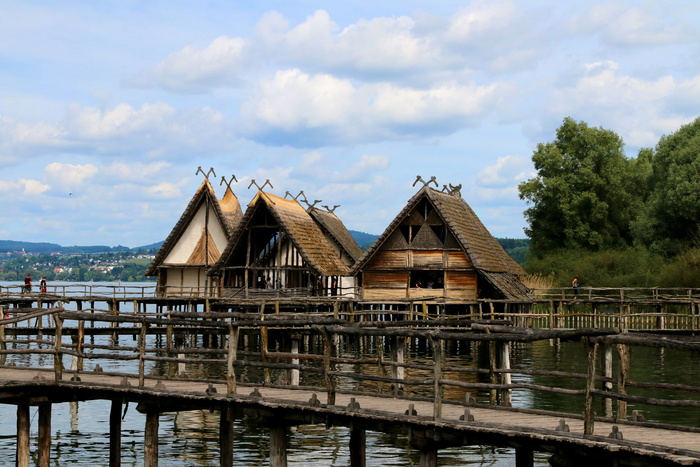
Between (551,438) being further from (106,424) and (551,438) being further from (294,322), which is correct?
(106,424)

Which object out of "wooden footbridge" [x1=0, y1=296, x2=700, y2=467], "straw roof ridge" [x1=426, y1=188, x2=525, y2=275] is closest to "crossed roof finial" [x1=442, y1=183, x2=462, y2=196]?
"straw roof ridge" [x1=426, y1=188, x2=525, y2=275]

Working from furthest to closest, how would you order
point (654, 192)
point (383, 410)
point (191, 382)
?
1. point (654, 192)
2. point (191, 382)
3. point (383, 410)

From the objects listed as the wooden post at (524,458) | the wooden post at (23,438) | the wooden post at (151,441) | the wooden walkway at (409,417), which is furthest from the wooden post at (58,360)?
the wooden post at (524,458)

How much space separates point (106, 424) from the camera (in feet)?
77.9

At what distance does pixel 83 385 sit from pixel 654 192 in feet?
160

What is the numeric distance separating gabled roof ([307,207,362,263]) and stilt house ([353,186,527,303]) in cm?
672

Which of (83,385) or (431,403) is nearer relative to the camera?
(431,403)

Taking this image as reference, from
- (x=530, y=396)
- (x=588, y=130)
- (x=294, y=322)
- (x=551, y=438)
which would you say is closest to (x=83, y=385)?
(x=294, y=322)

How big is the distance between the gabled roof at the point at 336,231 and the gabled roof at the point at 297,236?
8.17 feet

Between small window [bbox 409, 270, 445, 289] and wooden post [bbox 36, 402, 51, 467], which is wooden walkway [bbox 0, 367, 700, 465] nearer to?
wooden post [bbox 36, 402, 51, 467]

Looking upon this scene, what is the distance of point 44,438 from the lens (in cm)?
1441

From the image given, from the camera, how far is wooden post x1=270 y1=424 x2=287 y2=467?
1262cm

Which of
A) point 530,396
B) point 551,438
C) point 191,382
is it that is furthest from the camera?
point 530,396

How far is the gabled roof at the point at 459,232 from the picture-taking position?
1591 inches
